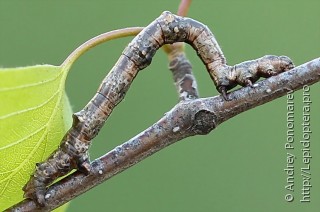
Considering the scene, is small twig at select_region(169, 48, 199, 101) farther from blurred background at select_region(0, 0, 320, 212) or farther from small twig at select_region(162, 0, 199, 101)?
blurred background at select_region(0, 0, 320, 212)

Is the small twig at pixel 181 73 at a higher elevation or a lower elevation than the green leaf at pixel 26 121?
higher

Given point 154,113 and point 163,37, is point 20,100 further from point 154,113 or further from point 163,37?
point 154,113

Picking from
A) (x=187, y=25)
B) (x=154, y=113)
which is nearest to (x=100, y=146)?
(x=154, y=113)

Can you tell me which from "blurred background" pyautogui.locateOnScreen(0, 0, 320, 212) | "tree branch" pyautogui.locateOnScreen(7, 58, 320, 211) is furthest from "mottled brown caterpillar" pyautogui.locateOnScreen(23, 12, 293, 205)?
"blurred background" pyautogui.locateOnScreen(0, 0, 320, 212)

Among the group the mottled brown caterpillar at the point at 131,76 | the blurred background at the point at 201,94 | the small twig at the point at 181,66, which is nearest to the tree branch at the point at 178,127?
the mottled brown caterpillar at the point at 131,76

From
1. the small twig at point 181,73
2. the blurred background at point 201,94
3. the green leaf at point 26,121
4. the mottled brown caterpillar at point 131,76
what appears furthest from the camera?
the blurred background at point 201,94

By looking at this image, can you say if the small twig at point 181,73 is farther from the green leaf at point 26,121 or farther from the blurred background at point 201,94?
the blurred background at point 201,94

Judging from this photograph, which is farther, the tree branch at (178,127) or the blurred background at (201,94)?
the blurred background at (201,94)
